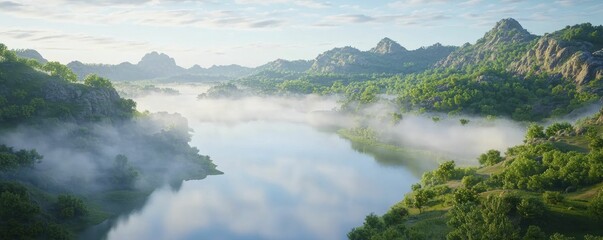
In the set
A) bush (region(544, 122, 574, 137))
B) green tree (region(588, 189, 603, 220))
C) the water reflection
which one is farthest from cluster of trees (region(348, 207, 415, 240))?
bush (region(544, 122, 574, 137))

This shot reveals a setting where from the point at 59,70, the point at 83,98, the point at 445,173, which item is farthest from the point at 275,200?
the point at 59,70

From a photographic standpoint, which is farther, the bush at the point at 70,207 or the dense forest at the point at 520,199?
the bush at the point at 70,207

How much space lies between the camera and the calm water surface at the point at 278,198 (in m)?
93.8

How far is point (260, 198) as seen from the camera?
381 feet

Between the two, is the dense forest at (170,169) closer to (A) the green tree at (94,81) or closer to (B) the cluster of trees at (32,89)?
(B) the cluster of trees at (32,89)

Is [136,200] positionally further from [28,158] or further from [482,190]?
Answer: [482,190]

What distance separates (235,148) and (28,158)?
9825 centimetres

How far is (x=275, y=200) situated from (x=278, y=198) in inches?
70.4

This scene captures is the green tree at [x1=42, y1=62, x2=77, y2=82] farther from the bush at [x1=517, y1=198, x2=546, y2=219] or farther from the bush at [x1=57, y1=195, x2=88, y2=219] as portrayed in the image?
the bush at [x1=517, y1=198, x2=546, y2=219]

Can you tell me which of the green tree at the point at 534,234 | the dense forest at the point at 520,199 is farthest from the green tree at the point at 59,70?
the green tree at the point at 534,234

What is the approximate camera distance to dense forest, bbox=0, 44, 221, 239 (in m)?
86.3

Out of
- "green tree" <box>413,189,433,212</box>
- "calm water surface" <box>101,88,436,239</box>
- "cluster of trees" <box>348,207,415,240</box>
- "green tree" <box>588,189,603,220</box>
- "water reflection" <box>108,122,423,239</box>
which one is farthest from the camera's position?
"calm water surface" <box>101,88,436,239</box>

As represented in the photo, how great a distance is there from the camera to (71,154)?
374 feet

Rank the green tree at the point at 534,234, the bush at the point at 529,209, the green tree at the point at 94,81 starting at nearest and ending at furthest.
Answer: the green tree at the point at 534,234 → the bush at the point at 529,209 → the green tree at the point at 94,81
